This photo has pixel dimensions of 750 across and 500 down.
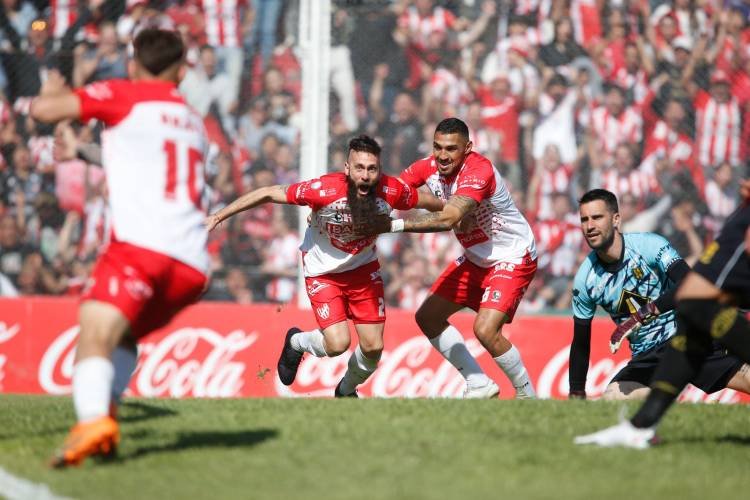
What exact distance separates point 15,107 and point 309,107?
15.7ft

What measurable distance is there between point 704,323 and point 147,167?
3180mm

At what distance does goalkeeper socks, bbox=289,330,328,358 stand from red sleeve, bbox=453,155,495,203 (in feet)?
6.34

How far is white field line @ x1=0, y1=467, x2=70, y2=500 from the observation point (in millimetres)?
5415

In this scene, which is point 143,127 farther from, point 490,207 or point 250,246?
point 250,246

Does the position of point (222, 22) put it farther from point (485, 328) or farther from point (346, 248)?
point (485, 328)

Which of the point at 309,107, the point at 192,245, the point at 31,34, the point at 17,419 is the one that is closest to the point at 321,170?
the point at 309,107

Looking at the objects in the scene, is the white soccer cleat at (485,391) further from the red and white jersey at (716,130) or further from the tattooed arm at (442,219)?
the red and white jersey at (716,130)

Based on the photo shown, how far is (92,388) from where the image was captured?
5.69 meters

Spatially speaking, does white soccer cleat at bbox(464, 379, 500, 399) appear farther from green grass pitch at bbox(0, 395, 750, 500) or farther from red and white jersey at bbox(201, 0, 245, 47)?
red and white jersey at bbox(201, 0, 245, 47)

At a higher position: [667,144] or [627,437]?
[667,144]

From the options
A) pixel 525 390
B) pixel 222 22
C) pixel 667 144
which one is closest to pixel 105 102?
pixel 525 390

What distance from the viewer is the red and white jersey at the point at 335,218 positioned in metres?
9.87

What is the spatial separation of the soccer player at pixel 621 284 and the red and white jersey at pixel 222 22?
7868 mm

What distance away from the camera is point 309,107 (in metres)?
14.2
